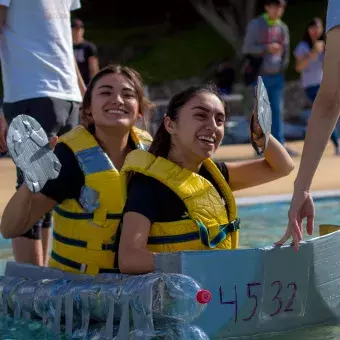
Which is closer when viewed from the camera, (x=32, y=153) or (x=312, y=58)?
(x=32, y=153)

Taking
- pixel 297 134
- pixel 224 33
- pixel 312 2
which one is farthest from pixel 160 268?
pixel 312 2

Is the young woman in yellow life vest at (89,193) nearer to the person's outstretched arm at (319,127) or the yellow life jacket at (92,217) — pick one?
the yellow life jacket at (92,217)

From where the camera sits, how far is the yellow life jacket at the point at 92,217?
14.8 feet

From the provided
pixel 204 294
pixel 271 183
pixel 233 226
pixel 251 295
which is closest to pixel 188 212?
pixel 233 226

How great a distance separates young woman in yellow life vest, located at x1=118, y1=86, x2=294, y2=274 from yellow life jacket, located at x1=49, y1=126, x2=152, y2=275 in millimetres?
296

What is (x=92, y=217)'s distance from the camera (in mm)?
4516

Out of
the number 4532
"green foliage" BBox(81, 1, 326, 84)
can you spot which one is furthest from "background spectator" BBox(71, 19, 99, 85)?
"green foliage" BBox(81, 1, 326, 84)

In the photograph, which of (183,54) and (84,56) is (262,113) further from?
(183,54)

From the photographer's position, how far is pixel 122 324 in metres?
3.87

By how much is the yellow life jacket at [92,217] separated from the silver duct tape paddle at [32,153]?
1.32 feet

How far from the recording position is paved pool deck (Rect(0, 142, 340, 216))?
27.0ft

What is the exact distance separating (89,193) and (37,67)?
3.14 ft

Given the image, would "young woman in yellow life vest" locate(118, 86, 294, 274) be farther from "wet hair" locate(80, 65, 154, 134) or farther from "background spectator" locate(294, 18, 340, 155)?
"background spectator" locate(294, 18, 340, 155)

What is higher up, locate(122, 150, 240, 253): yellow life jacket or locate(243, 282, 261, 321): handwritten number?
locate(122, 150, 240, 253): yellow life jacket
